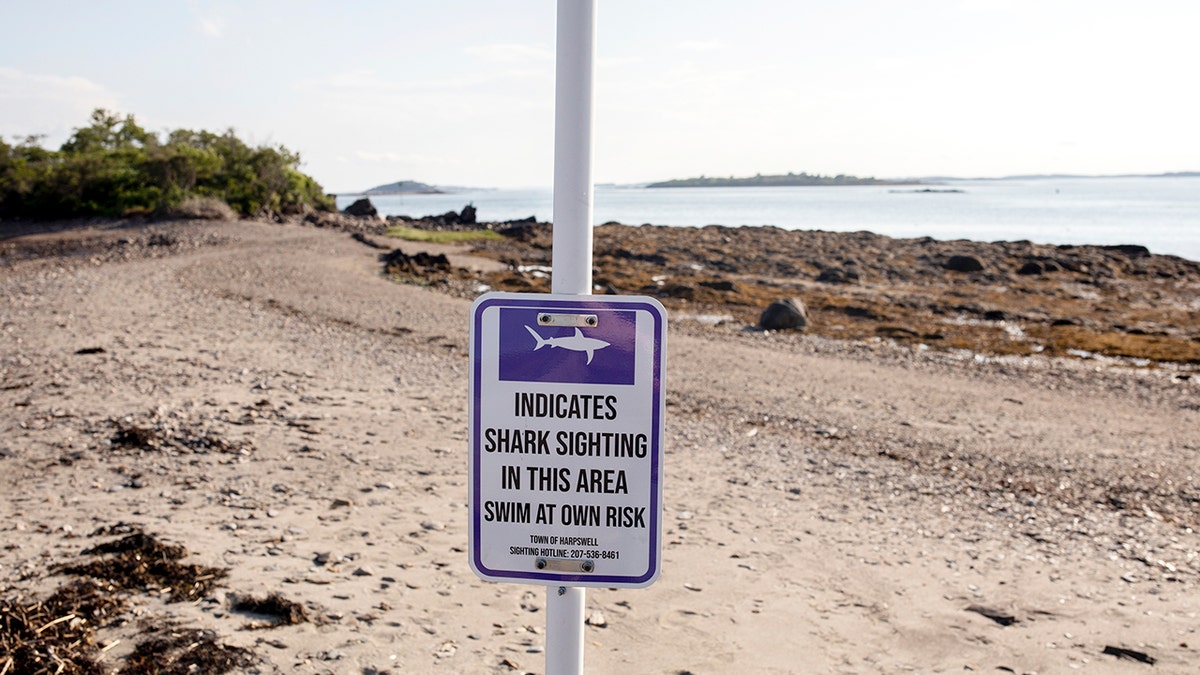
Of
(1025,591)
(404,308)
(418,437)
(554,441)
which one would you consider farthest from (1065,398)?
Result: (554,441)

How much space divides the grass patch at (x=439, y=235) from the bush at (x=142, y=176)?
5.24 metres

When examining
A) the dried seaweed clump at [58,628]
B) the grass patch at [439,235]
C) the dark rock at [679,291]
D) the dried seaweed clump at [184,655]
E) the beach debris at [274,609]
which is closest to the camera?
the dried seaweed clump at [58,628]

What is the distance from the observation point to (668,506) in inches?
278

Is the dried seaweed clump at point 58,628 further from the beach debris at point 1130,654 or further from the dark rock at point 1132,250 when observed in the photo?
the dark rock at point 1132,250

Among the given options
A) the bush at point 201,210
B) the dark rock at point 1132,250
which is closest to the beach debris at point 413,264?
Answer: the bush at point 201,210

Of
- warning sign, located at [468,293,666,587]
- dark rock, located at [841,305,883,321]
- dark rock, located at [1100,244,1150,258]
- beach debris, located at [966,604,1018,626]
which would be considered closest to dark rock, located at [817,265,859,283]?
dark rock, located at [841,305,883,321]

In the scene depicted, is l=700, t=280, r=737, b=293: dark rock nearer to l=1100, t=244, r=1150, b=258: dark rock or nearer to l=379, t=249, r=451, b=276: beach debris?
l=379, t=249, r=451, b=276: beach debris

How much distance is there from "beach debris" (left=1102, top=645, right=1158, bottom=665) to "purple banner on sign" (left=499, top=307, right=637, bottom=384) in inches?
171

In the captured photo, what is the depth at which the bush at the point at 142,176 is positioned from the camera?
100ft

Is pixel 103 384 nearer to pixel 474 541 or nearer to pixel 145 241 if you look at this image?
pixel 474 541

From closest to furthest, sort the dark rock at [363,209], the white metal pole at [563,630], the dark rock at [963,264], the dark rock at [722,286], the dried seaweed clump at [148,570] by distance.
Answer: the white metal pole at [563,630]
the dried seaweed clump at [148,570]
the dark rock at [722,286]
the dark rock at [963,264]
the dark rock at [363,209]

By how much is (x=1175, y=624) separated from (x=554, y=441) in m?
5.08

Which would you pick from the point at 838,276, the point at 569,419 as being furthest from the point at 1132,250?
the point at 569,419

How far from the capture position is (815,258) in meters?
32.7
